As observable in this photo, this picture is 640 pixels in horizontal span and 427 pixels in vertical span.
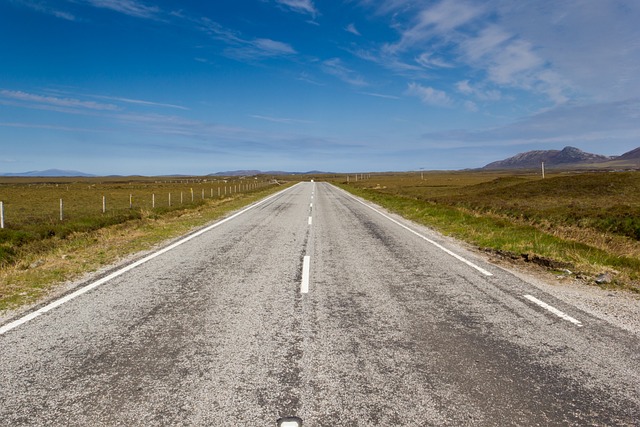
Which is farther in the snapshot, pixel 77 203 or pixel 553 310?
pixel 77 203

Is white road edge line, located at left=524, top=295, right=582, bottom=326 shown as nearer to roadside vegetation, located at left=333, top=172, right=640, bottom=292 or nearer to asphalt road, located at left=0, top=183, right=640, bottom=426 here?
asphalt road, located at left=0, top=183, right=640, bottom=426

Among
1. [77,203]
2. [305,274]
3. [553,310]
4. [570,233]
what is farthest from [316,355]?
[77,203]

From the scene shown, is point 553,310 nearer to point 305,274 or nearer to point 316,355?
point 316,355

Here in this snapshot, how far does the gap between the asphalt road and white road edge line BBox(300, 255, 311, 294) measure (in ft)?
0.21

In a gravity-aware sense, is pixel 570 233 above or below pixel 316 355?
above

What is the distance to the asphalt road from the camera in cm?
324

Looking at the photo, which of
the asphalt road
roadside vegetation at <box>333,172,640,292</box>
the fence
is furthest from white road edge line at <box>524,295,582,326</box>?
the fence

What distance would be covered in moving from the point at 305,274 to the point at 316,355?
3623 mm

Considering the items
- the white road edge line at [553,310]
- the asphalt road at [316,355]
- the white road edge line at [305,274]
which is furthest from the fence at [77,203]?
the white road edge line at [553,310]

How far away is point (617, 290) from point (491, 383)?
200 inches

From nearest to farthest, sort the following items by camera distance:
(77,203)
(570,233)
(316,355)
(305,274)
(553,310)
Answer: (316,355), (553,310), (305,274), (570,233), (77,203)

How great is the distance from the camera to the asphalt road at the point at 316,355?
128 inches

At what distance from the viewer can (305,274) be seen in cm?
784

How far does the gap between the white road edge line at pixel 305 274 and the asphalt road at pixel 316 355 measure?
66mm
